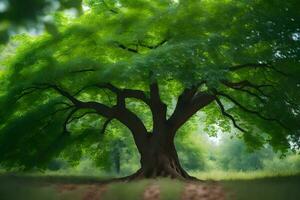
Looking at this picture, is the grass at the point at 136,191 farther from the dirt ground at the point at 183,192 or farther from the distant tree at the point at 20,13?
the distant tree at the point at 20,13

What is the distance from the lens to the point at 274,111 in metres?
18.8

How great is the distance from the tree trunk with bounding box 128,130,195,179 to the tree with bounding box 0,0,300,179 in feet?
0.18

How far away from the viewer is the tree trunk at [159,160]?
808 inches

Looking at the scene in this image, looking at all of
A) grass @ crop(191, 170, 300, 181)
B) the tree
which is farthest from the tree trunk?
grass @ crop(191, 170, 300, 181)

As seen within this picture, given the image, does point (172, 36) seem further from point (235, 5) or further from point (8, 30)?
point (8, 30)

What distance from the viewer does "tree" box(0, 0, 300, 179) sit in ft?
54.1

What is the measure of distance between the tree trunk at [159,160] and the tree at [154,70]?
0.18ft

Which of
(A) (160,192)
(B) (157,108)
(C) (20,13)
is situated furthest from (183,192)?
(C) (20,13)

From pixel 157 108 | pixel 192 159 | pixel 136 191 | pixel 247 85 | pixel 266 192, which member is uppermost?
pixel 247 85

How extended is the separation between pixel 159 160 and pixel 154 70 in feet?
19.8

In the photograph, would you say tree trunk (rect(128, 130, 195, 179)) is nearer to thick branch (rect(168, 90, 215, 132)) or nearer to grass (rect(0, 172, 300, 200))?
thick branch (rect(168, 90, 215, 132))

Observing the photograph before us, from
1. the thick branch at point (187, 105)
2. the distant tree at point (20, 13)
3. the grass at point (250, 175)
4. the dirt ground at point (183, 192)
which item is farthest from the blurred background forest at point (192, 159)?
the distant tree at point (20, 13)

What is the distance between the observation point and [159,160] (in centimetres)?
2083

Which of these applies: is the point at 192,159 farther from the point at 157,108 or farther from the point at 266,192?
the point at 266,192
